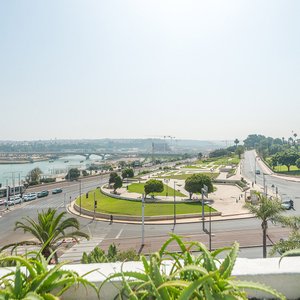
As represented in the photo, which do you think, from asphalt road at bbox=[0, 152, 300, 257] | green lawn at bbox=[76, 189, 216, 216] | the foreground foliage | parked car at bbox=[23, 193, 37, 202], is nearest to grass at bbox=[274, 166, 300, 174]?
green lawn at bbox=[76, 189, 216, 216]

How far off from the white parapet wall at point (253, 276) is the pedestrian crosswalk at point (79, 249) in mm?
23579

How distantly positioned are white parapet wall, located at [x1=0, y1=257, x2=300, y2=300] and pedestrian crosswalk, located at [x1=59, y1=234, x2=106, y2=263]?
Result: 23.6 m

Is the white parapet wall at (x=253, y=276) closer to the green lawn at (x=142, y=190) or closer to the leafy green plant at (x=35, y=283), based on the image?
the leafy green plant at (x=35, y=283)

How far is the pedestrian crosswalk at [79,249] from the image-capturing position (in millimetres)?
28395

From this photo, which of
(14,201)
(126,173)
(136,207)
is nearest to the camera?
(136,207)

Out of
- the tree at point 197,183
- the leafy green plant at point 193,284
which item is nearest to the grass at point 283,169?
the tree at point 197,183

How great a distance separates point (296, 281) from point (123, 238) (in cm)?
3077

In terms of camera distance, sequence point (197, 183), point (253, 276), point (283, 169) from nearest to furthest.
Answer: point (253, 276), point (197, 183), point (283, 169)

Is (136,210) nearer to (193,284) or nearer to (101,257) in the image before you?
(101,257)

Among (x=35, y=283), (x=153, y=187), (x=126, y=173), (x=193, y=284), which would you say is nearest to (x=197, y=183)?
(x=153, y=187)

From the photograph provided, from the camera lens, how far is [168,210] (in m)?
45.0

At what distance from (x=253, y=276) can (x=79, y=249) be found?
28.6 m

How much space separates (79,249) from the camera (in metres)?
31.0

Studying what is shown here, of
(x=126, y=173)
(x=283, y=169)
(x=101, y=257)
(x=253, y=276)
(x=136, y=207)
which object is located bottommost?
(x=136, y=207)
